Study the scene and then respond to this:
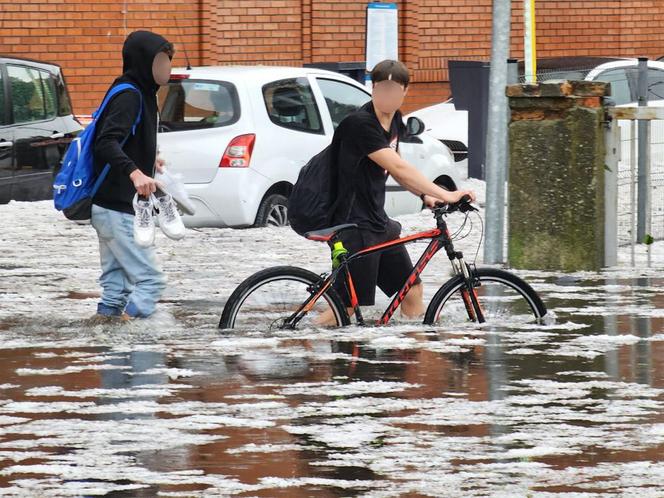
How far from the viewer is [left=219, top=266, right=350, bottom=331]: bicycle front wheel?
8.53 metres

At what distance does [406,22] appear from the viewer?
26.9 metres

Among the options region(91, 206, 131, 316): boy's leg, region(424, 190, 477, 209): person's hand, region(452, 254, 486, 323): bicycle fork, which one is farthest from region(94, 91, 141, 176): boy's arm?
region(452, 254, 486, 323): bicycle fork

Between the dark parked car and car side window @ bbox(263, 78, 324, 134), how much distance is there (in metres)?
3.06

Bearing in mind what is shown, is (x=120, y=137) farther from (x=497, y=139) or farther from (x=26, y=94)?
(x=26, y=94)

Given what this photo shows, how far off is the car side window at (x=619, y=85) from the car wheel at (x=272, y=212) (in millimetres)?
6634

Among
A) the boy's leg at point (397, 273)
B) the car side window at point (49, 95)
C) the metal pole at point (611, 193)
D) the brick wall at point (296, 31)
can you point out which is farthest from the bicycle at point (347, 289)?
the brick wall at point (296, 31)

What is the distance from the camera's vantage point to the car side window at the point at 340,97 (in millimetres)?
14875

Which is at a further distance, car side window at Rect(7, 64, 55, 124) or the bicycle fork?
car side window at Rect(7, 64, 55, 124)

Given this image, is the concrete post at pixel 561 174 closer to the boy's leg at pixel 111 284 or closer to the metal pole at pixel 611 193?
the metal pole at pixel 611 193

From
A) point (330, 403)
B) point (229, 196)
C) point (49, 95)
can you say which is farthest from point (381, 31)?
point (330, 403)

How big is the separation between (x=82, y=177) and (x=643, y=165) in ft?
18.0

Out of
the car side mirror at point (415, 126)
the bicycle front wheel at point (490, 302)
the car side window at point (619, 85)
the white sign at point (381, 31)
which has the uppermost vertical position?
the white sign at point (381, 31)

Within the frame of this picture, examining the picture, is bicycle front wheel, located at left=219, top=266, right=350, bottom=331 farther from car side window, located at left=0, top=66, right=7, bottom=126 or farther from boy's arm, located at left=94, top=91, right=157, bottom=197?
car side window, located at left=0, top=66, right=7, bottom=126

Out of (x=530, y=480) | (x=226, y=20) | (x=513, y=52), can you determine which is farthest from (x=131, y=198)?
(x=513, y=52)
